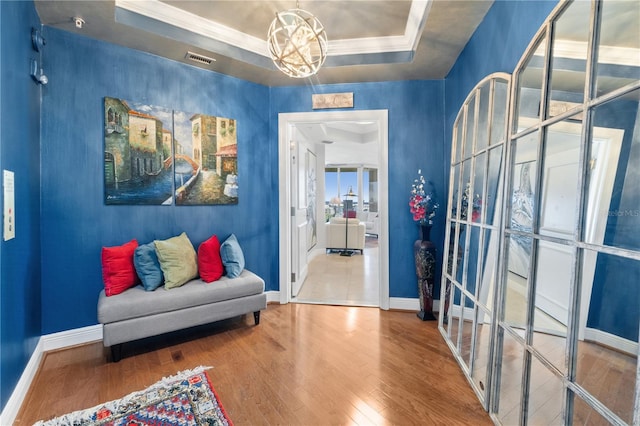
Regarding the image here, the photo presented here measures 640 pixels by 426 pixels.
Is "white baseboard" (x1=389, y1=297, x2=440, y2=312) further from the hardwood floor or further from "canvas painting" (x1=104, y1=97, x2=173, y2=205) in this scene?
"canvas painting" (x1=104, y1=97, x2=173, y2=205)

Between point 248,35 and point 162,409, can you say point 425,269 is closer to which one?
point 162,409

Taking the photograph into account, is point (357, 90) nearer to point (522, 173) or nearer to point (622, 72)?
point (522, 173)

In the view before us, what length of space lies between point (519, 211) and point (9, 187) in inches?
120

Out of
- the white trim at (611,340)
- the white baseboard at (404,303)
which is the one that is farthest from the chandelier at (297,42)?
the white baseboard at (404,303)

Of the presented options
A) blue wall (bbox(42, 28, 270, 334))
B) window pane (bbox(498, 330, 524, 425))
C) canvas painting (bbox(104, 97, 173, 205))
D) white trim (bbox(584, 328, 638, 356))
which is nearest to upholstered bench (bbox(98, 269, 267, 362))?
blue wall (bbox(42, 28, 270, 334))

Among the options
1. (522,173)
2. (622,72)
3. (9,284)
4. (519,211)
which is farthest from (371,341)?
(9,284)

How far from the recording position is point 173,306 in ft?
7.89

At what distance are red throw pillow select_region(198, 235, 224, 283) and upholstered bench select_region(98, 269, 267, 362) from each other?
6cm

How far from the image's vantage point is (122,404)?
1745 mm

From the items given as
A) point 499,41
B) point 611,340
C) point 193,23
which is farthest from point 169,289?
point 499,41

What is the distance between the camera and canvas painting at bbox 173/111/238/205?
2973 mm

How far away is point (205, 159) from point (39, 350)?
215 centimetres

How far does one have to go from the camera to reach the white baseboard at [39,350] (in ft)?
5.32

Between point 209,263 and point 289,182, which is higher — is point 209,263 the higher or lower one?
the lower one
